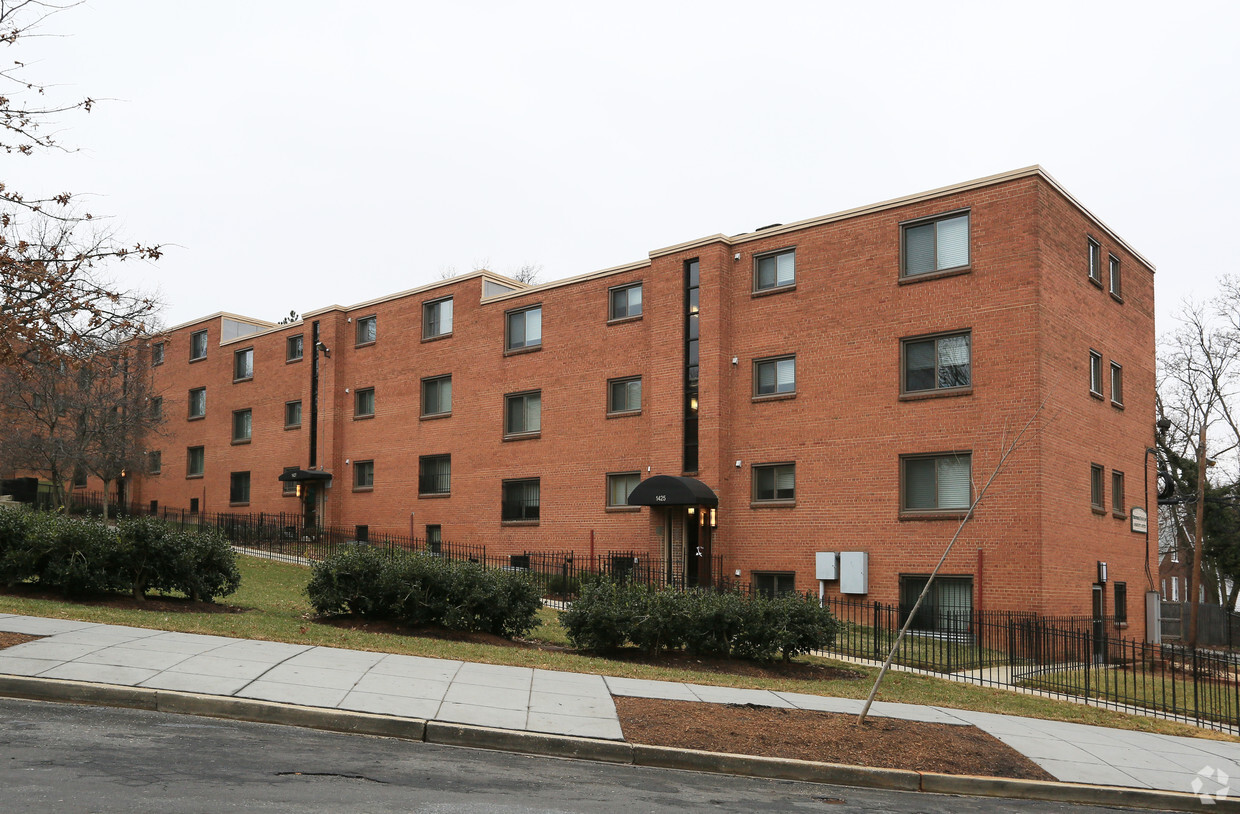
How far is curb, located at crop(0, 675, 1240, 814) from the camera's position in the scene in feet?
32.9

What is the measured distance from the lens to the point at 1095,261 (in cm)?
2836

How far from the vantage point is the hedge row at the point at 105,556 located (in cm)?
1681

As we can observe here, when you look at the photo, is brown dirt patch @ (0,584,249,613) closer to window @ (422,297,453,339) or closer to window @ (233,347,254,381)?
window @ (422,297,453,339)

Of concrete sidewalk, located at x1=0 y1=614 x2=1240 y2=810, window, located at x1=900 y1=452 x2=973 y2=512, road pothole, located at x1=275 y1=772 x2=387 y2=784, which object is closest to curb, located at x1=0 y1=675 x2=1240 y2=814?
concrete sidewalk, located at x1=0 y1=614 x2=1240 y2=810

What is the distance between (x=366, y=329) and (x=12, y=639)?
29.9 meters

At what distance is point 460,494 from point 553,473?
15.3 ft

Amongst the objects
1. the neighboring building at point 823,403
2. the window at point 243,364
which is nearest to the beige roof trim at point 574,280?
the neighboring building at point 823,403

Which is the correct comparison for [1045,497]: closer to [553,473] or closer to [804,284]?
[804,284]

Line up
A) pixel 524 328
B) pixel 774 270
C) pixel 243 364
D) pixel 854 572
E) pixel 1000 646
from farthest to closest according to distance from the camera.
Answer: pixel 243 364
pixel 524 328
pixel 774 270
pixel 854 572
pixel 1000 646

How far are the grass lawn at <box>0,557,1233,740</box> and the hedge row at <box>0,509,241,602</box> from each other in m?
0.54

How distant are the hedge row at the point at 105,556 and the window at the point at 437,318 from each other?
21.4m

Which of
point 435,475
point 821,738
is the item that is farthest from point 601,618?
point 435,475

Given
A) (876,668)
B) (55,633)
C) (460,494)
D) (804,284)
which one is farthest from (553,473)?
(55,633)

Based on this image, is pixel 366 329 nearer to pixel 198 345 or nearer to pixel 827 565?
pixel 198 345
